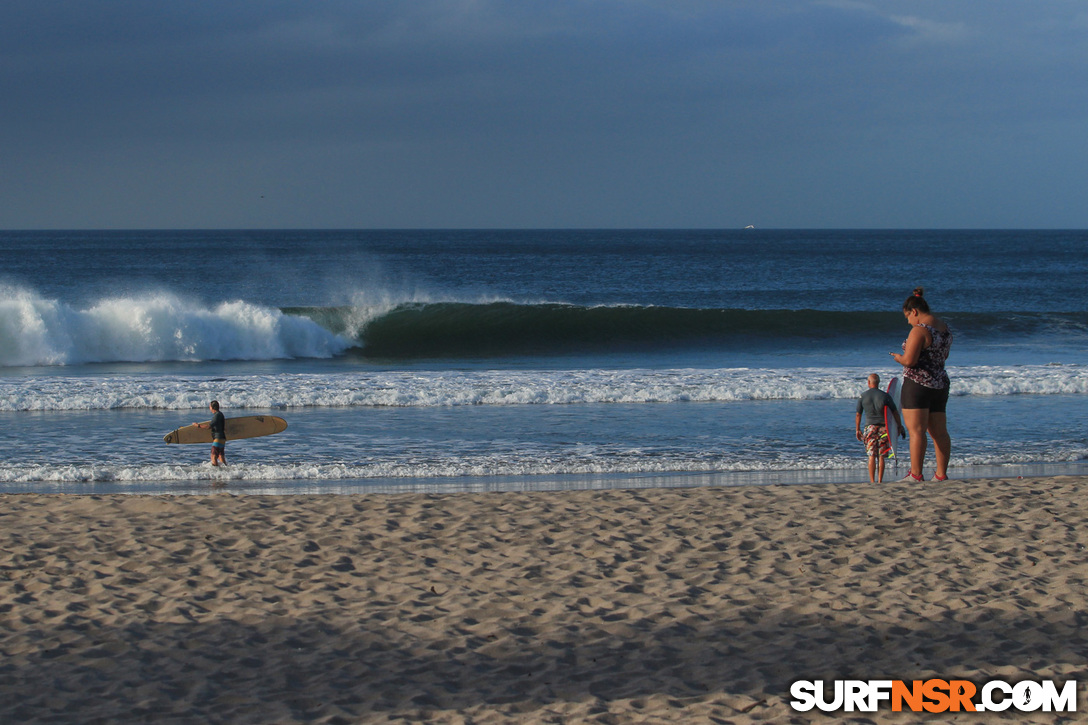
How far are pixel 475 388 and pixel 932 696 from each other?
11.2m

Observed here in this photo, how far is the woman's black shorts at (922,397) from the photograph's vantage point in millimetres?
7844

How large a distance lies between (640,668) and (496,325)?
23445 millimetres

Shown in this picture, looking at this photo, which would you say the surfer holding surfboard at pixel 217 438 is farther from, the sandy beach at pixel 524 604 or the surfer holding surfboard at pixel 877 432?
the surfer holding surfboard at pixel 877 432

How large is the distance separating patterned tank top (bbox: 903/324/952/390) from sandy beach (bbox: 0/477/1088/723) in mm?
937

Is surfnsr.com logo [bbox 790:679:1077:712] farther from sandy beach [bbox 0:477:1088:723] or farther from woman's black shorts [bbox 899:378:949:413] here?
woman's black shorts [bbox 899:378:949:413]

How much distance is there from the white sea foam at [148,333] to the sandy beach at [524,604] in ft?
50.4

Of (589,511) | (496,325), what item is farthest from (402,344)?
(589,511)

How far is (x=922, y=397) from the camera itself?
25.8ft

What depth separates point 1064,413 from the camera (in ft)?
43.0

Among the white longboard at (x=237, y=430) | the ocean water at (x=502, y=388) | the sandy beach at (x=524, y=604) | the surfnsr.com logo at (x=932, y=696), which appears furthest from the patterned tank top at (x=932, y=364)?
the white longboard at (x=237, y=430)

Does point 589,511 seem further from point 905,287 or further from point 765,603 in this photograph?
point 905,287

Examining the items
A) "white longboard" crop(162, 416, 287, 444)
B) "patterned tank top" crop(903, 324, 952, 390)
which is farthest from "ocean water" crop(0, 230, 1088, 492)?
"patterned tank top" crop(903, 324, 952, 390)

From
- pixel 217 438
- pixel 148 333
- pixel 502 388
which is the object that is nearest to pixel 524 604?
pixel 217 438

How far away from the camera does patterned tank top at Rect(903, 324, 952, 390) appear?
7.66m
